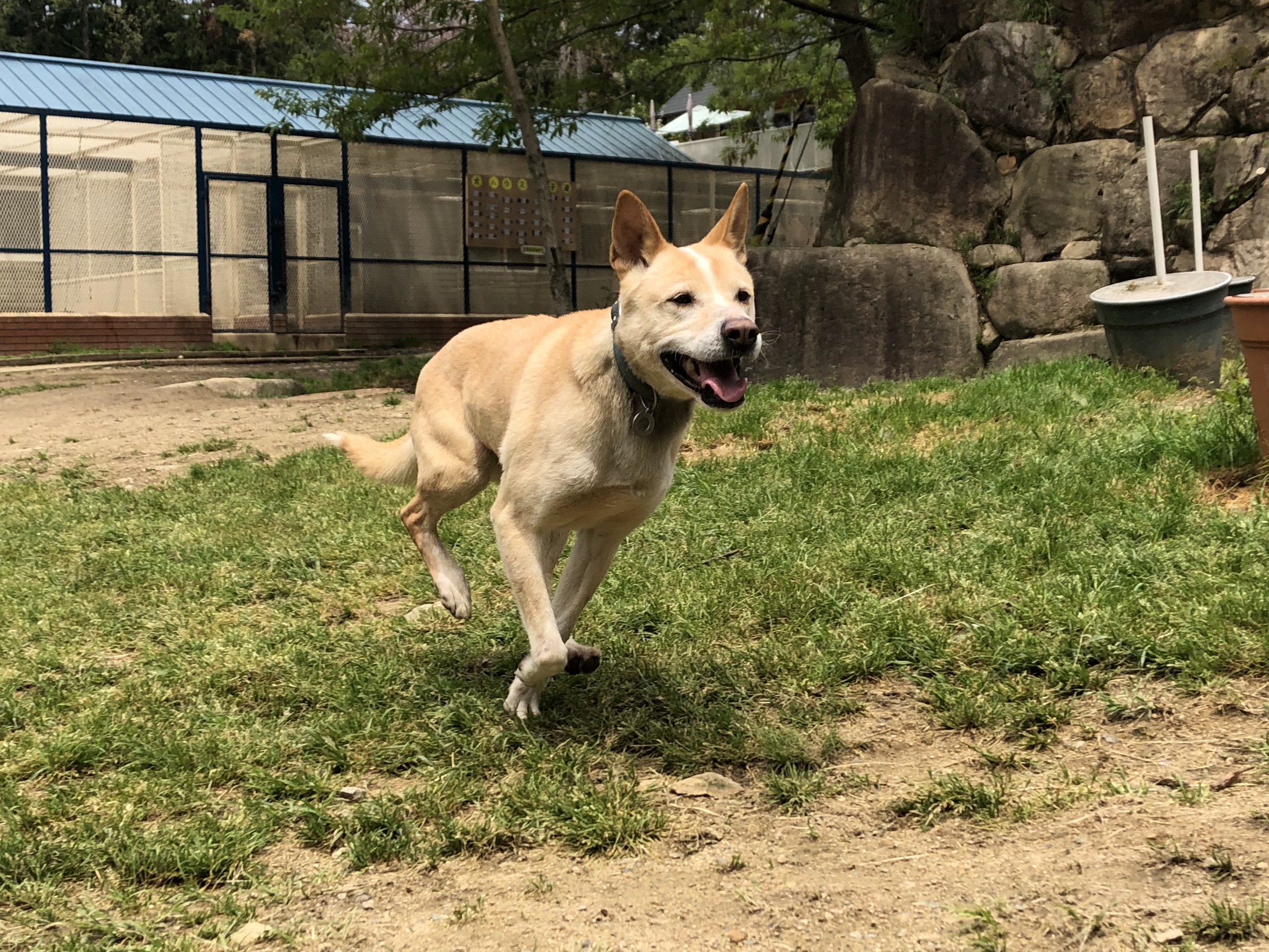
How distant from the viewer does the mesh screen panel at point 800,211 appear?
82.7 ft

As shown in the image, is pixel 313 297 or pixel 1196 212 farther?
pixel 313 297

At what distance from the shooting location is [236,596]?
504cm

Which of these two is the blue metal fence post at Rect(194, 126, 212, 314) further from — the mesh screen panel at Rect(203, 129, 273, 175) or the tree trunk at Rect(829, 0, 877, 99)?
the tree trunk at Rect(829, 0, 877, 99)

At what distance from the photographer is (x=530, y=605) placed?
3461 millimetres

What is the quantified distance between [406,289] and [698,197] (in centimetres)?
684

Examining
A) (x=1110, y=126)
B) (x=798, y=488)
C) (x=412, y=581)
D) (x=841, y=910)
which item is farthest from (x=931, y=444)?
(x=1110, y=126)

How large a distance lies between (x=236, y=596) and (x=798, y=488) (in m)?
2.95

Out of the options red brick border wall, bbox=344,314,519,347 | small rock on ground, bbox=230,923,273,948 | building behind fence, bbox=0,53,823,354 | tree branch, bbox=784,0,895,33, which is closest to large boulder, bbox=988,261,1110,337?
tree branch, bbox=784,0,895,33

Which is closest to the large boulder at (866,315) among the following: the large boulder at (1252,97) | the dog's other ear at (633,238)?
the large boulder at (1252,97)

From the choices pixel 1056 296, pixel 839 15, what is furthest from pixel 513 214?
pixel 1056 296

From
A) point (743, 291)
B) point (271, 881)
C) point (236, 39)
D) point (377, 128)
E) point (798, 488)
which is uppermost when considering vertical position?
point (236, 39)

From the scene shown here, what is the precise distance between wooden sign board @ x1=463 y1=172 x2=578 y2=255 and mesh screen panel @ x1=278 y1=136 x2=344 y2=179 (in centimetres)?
245

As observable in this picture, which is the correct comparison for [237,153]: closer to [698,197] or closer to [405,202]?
[405,202]

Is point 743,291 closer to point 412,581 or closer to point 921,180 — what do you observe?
point 412,581
